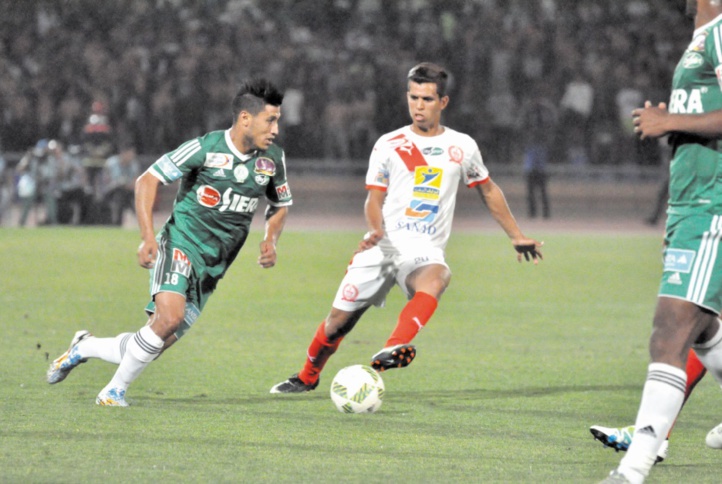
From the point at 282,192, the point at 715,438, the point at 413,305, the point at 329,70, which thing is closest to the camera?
the point at 715,438

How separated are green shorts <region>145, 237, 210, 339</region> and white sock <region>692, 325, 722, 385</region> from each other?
299 centimetres

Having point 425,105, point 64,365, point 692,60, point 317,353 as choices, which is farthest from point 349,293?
point 692,60

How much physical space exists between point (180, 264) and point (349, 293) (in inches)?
40.4

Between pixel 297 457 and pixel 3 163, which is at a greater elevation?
pixel 297 457

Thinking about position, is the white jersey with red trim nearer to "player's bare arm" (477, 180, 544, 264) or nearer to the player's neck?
"player's bare arm" (477, 180, 544, 264)

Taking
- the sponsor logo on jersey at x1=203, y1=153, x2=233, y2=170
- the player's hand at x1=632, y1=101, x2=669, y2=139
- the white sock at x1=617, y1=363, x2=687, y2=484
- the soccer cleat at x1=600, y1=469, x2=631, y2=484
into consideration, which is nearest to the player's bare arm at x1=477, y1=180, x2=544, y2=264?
the sponsor logo on jersey at x1=203, y1=153, x2=233, y2=170

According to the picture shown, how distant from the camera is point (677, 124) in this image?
4.72 metres

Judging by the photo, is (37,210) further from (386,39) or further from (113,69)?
(386,39)

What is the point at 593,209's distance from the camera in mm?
27078

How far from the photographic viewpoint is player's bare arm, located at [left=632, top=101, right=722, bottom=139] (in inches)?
184

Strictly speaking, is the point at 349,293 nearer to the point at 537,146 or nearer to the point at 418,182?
the point at 418,182

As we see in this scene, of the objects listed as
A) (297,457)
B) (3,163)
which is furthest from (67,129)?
(297,457)

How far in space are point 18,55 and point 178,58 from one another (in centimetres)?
344

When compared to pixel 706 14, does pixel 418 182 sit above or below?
below
